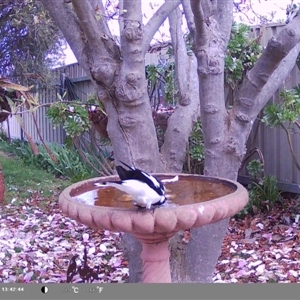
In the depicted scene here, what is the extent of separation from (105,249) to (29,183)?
2.68m

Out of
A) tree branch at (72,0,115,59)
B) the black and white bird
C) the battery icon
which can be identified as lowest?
the battery icon

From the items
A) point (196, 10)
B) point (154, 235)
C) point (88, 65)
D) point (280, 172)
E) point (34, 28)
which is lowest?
point (280, 172)

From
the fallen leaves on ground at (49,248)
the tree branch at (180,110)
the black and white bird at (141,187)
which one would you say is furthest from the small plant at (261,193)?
the black and white bird at (141,187)

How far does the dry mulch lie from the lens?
282 cm

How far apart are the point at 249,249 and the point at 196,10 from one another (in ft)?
6.11

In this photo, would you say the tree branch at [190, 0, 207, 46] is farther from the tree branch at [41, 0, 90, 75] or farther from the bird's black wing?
the bird's black wing

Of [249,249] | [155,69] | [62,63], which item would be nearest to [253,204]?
[249,249]

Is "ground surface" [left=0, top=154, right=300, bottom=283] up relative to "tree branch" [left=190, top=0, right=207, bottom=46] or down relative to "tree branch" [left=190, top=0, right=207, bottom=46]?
down

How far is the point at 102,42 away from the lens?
7.04 ft

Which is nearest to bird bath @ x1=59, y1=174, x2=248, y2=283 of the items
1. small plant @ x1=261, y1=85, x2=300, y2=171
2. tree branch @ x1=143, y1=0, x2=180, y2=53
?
tree branch @ x1=143, y1=0, x2=180, y2=53

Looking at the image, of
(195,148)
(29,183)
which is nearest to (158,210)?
(195,148)

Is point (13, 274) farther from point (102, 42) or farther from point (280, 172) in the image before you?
point (280, 172)

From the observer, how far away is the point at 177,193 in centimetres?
185

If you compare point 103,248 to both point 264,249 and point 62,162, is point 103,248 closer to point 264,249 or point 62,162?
point 264,249
